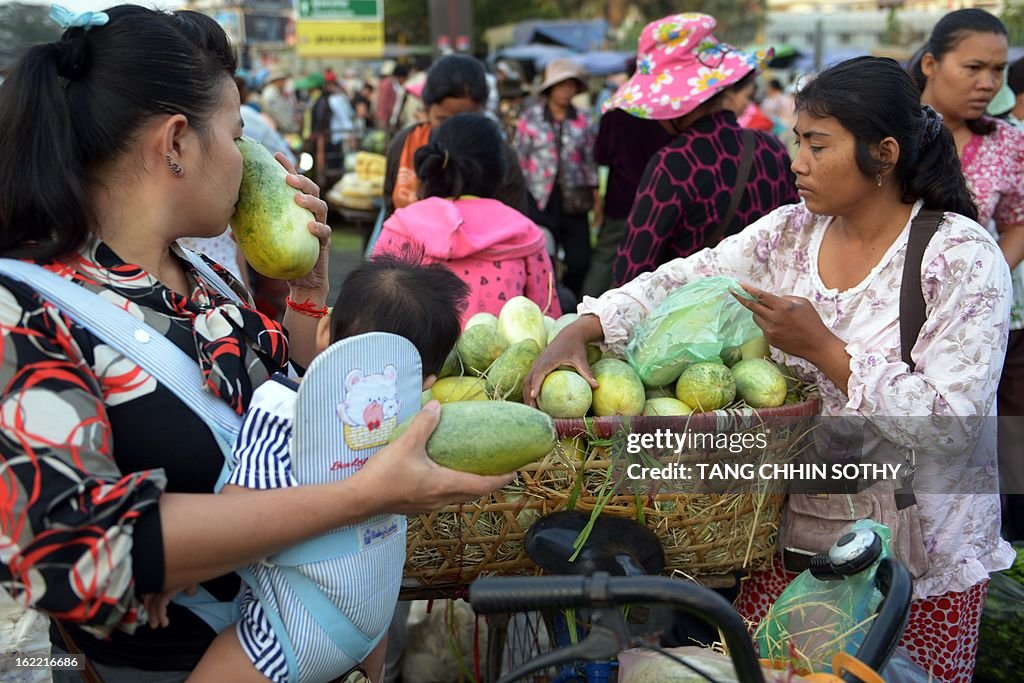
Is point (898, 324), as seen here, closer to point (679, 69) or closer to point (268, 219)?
point (268, 219)

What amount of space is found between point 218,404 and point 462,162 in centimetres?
→ 215

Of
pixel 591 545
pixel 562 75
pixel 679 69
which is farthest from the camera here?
pixel 562 75

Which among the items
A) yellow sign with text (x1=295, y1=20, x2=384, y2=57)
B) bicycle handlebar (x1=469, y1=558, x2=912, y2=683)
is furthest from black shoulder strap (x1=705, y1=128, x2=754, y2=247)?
yellow sign with text (x1=295, y1=20, x2=384, y2=57)

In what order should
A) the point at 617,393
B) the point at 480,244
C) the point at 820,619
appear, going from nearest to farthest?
the point at 820,619, the point at 617,393, the point at 480,244

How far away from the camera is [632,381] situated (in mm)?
2402

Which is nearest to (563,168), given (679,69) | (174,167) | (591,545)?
(679,69)

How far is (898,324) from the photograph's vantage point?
2.28m

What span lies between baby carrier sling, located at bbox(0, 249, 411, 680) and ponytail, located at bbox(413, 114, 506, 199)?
1996 millimetres

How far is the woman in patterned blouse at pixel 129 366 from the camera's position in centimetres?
135

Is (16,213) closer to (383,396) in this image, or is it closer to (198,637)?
(383,396)

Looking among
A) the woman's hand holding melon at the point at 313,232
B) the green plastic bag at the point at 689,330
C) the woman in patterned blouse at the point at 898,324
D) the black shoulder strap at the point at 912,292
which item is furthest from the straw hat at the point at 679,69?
the woman's hand holding melon at the point at 313,232

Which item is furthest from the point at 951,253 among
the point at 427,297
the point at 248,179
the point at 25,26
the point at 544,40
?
the point at 544,40

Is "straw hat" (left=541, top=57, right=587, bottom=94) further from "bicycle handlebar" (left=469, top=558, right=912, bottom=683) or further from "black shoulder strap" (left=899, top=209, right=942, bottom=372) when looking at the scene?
"bicycle handlebar" (left=469, top=558, right=912, bottom=683)

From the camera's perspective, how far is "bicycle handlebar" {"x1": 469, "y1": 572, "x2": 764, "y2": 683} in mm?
1173
